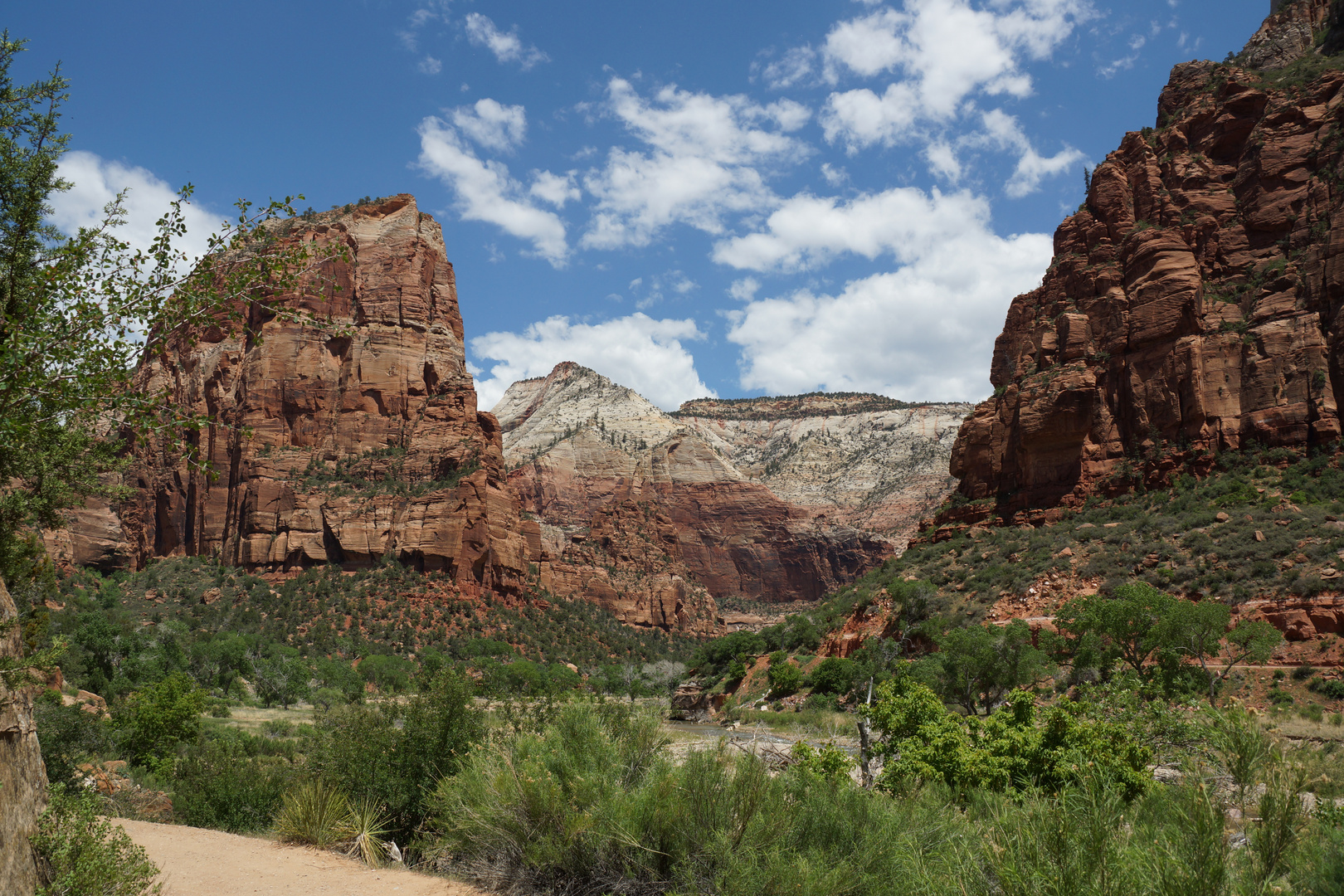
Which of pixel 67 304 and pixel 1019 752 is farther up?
pixel 67 304

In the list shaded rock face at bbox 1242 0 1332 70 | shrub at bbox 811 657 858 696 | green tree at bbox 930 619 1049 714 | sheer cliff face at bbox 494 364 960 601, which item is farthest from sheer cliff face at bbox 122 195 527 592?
shaded rock face at bbox 1242 0 1332 70

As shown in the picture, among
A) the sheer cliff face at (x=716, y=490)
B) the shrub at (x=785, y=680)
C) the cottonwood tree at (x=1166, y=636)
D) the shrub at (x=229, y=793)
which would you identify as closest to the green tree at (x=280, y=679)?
the shrub at (x=785, y=680)

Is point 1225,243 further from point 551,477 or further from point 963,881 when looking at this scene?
point 551,477

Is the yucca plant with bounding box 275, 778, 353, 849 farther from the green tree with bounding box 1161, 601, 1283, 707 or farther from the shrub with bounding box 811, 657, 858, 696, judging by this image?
the shrub with bounding box 811, 657, 858, 696

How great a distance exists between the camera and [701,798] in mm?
7801

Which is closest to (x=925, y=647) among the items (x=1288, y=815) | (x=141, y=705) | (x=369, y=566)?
(x=141, y=705)

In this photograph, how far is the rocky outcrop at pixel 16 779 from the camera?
6.05m

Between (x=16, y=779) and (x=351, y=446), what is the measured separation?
69.5m

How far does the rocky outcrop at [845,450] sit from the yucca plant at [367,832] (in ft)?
354

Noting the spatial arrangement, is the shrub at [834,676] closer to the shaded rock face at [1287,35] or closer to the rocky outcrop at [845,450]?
the shaded rock face at [1287,35]

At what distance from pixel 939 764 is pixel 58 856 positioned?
34.7ft

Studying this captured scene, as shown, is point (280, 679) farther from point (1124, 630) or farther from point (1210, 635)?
point (1210, 635)

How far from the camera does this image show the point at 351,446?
71312 mm

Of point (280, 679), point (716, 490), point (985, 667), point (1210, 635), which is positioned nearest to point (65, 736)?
point (985, 667)
